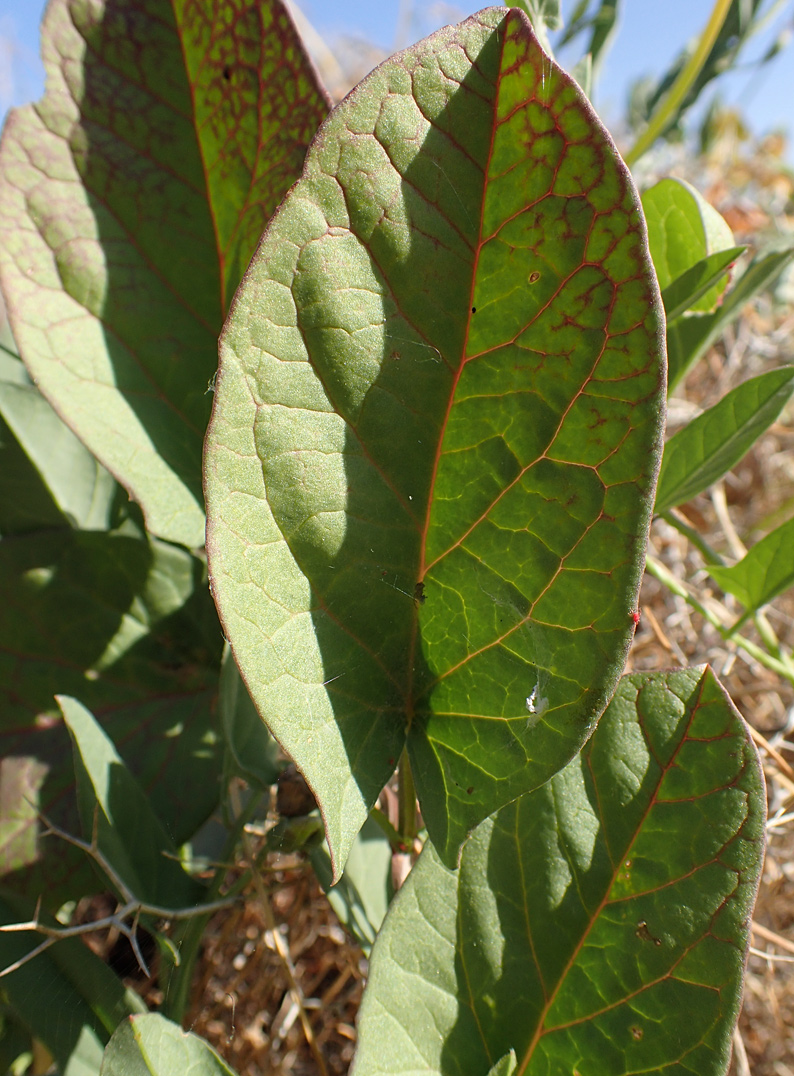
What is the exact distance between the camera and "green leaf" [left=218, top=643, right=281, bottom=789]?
0.52 metres

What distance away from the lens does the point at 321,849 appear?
1.86ft

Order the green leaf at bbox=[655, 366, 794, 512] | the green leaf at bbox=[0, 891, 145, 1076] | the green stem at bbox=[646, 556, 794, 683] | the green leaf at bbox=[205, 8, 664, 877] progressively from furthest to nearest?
1. the green stem at bbox=[646, 556, 794, 683]
2. the green leaf at bbox=[655, 366, 794, 512]
3. the green leaf at bbox=[0, 891, 145, 1076]
4. the green leaf at bbox=[205, 8, 664, 877]

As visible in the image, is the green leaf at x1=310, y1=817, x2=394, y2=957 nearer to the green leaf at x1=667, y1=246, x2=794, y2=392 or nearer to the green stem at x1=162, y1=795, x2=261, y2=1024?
the green stem at x1=162, y1=795, x2=261, y2=1024

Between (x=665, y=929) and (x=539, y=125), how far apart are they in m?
0.41

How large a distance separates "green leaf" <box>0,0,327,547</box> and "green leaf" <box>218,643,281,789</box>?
0.10 meters

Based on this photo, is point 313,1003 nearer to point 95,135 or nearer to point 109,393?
point 109,393

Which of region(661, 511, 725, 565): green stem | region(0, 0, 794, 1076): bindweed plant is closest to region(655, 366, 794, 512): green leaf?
region(0, 0, 794, 1076): bindweed plant

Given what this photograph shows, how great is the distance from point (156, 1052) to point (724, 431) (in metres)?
0.55

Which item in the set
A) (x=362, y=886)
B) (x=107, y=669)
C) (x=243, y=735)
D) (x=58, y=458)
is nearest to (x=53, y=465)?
(x=58, y=458)

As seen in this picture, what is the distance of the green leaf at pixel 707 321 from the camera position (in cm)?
66

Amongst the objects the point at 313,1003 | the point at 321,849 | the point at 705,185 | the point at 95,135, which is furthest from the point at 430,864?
the point at 705,185

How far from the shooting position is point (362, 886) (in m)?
0.59

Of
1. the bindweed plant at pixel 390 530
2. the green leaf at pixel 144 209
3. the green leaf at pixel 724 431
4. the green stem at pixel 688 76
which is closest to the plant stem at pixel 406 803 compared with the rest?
the bindweed plant at pixel 390 530

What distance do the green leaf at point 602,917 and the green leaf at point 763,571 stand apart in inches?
11.3
